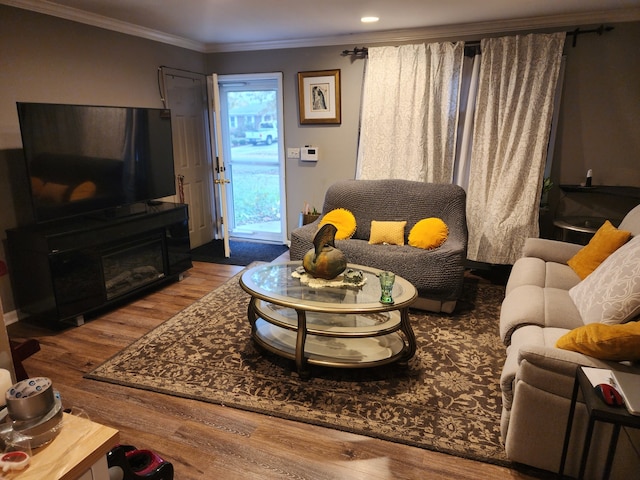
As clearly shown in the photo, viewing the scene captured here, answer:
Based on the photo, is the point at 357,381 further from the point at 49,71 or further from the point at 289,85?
the point at 289,85

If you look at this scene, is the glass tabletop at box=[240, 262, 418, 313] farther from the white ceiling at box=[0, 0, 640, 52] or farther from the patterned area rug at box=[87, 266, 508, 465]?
the white ceiling at box=[0, 0, 640, 52]

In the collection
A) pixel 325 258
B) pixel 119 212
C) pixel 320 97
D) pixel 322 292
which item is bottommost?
pixel 322 292

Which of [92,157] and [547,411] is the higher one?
[92,157]

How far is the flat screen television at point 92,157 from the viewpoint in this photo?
2.99 metres

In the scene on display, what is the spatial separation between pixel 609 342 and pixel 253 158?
4.71 metres

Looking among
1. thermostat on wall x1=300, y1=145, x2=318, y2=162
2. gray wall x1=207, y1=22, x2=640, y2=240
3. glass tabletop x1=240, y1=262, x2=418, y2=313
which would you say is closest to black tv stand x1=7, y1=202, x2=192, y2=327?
glass tabletop x1=240, y1=262, x2=418, y2=313

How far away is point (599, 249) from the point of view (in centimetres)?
275

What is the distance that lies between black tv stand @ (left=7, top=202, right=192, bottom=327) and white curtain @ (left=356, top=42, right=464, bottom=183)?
7.62 feet

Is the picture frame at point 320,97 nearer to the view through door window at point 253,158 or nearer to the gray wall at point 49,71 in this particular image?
the view through door window at point 253,158

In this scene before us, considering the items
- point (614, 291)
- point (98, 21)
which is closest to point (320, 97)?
Result: point (98, 21)

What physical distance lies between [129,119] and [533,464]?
12.4ft

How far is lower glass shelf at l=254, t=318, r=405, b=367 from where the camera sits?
2508mm

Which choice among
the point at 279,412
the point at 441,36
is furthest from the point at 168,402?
the point at 441,36

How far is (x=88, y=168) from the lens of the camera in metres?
3.34
